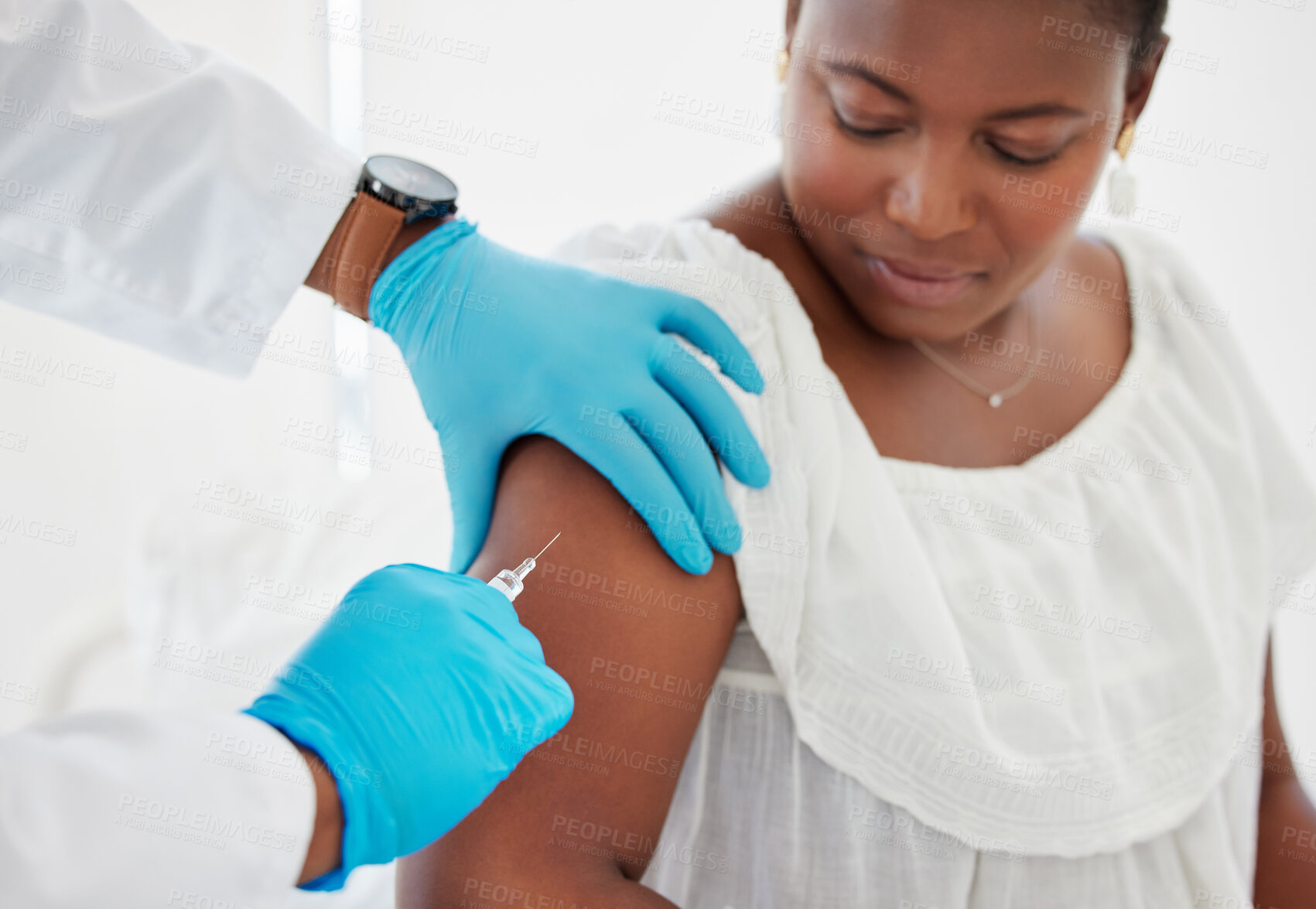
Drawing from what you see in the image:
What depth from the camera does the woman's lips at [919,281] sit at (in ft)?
3.72

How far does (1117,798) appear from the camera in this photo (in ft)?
3.39

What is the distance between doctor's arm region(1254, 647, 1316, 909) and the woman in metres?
0.11

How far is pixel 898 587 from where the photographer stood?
988mm

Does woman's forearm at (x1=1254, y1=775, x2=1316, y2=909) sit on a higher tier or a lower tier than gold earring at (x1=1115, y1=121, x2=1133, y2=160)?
lower

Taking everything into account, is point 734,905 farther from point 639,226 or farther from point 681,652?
point 639,226

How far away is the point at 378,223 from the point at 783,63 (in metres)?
0.53

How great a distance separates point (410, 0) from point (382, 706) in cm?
211

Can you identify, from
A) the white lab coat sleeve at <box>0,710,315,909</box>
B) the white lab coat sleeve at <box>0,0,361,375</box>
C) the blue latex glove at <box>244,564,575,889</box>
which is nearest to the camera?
the white lab coat sleeve at <box>0,710,315,909</box>

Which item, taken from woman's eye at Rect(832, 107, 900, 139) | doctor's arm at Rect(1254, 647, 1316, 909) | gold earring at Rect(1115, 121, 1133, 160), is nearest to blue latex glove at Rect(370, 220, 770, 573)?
woman's eye at Rect(832, 107, 900, 139)

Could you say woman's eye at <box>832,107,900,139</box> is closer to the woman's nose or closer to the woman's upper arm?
the woman's nose

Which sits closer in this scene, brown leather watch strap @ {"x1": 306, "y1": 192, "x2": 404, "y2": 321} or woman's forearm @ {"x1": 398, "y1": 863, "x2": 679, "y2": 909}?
woman's forearm @ {"x1": 398, "y1": 863, "x2": 679, "y2": 909}

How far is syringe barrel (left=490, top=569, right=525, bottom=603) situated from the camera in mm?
851

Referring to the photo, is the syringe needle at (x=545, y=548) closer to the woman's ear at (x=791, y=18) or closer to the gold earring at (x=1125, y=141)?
the woman's ear at (x=791, y=18)

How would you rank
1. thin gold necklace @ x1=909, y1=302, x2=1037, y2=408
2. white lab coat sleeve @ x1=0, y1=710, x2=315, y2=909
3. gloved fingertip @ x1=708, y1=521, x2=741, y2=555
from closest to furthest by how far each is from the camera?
white lab coat sleeve @ x1=0, y1=710, x2=315, y2=909 → gloved fingertip @ x1=708, y1=521, x2=741, y2=555 → thin gold necklace @ x1=909, y1=302, x2=1037, y2=408
